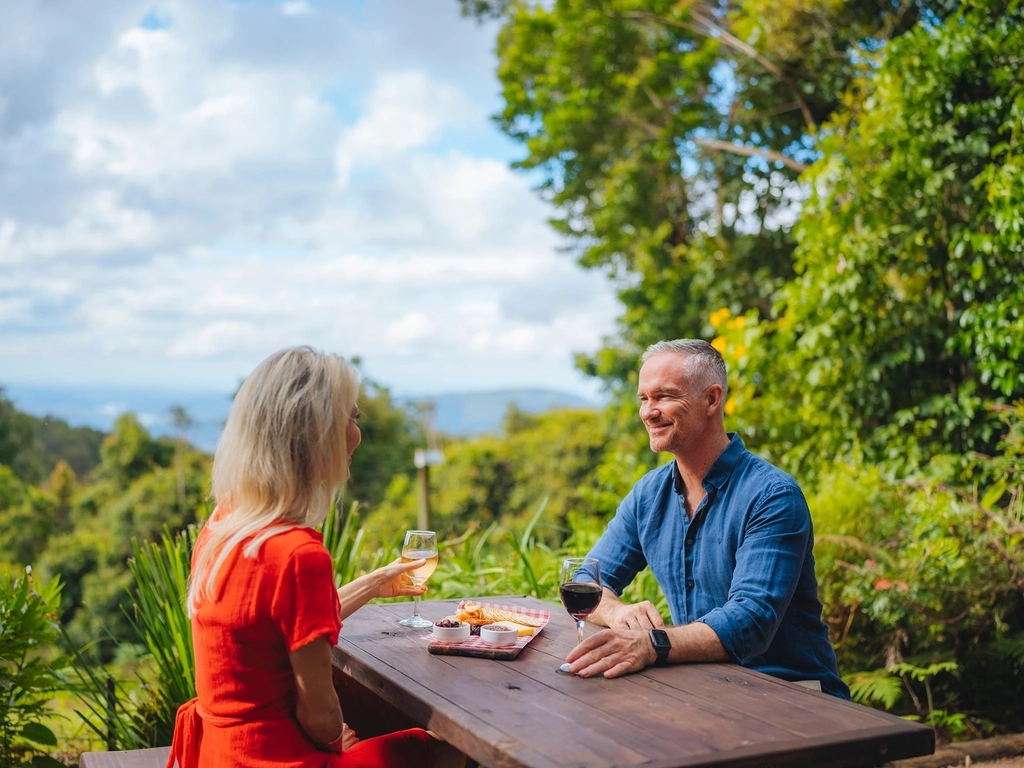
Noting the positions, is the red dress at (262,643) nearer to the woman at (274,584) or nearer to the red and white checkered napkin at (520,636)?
the woman at (274,584)

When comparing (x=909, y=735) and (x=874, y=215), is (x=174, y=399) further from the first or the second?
(x=909, y=735)

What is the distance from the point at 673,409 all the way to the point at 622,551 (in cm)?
51

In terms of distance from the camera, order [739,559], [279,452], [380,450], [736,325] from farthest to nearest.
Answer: [380,450] < [736,325] < [739,559] < [279,452]

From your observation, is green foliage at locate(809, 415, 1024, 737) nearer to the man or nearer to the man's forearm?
the man

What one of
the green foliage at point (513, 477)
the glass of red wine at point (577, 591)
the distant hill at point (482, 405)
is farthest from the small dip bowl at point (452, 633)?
the distant hill at point (482, 405)

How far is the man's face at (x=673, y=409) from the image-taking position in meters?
2.63

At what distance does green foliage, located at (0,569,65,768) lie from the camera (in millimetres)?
2861

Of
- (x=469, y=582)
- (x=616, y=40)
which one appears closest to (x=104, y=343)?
(x=616, y=40)

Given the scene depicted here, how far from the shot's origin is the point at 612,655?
2.01m

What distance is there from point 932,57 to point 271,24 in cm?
1755

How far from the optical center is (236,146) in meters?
64.2

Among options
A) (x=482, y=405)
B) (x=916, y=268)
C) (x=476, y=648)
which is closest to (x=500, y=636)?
(x=476, y=648)

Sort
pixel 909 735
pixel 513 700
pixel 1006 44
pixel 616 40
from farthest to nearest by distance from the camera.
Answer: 1. pixel 616 40
2. pixel 1006 44
3. pixel 513 700
4. pixel 909 735

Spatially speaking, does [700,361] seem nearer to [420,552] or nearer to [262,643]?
[420,552]
